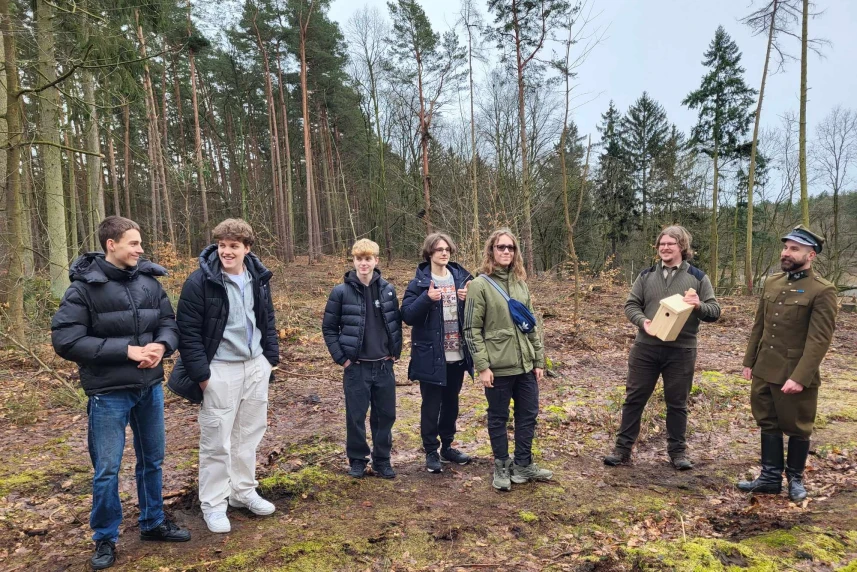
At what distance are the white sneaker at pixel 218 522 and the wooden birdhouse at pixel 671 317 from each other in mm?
3401

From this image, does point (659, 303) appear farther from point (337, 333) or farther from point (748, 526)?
point (337, 333)

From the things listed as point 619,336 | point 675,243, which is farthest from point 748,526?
point 619,336

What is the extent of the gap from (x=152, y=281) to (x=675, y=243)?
3.91m

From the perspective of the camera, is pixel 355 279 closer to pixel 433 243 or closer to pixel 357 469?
pixel 433 243

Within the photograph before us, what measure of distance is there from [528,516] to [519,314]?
4.67ft

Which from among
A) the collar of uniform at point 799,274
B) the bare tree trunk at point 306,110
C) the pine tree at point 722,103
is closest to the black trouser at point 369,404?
the collar of uniform at point 799,274

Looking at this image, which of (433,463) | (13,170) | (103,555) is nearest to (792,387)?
(433,463)

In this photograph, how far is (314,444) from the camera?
14.5 ft

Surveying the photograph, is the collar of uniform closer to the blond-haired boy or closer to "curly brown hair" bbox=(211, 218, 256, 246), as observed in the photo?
the blond-haired boy

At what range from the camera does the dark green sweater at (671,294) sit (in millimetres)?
3797

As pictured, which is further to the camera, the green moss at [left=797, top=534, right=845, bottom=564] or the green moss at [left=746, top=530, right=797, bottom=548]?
the green moss at [left=746, top=530, right=797, bottom=548]

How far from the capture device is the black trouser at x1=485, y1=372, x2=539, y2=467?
3.54m

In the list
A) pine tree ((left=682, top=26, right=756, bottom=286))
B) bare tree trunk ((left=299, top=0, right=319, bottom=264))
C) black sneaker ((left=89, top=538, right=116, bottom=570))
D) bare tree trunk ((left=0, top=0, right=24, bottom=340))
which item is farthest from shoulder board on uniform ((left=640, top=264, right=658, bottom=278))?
pine tree ((left=682, top=26, right=756, bottom=286))

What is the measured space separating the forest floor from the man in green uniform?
245 millimetres
